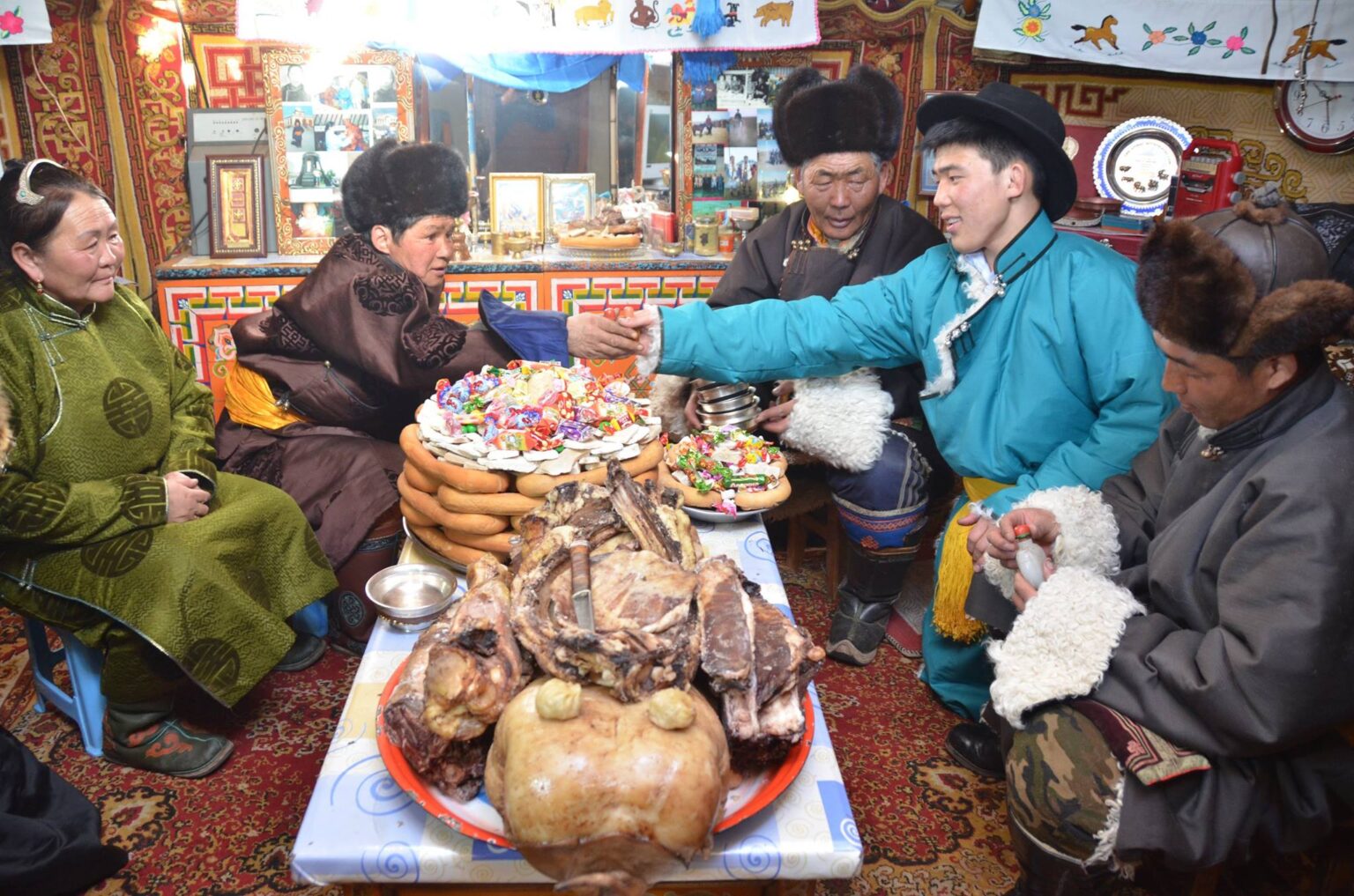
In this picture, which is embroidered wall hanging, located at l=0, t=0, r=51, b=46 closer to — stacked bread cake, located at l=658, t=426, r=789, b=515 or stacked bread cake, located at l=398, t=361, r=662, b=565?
stacked bread cake, located at l=398, t=361, r=662, b=565

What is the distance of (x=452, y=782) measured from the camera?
1665mm

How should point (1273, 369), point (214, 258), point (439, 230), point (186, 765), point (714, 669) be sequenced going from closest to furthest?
1. point (714, 669)
2. point (1273, 369)
3. point (186, 765)
4. point (439, 230)
5. point (214, 258)

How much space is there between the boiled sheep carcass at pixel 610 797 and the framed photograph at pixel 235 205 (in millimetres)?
4416

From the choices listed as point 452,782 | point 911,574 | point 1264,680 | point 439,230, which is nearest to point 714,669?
point 452,782

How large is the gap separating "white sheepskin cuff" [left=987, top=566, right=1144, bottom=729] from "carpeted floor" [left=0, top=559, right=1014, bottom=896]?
0.67 m

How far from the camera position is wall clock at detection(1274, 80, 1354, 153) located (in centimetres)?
550

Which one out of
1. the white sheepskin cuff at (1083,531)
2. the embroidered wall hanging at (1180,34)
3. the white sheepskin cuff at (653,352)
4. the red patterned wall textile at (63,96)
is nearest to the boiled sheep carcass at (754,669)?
the white sheepskin cuff at (1083,531)

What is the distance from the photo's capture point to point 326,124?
5125 mm

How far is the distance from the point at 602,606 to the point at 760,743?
1.18 feet

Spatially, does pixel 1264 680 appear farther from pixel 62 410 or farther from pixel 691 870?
pixel 62 410

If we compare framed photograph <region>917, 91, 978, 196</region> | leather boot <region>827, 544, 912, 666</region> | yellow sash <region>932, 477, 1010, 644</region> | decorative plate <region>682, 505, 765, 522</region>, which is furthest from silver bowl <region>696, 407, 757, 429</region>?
framed photograph <region>917, 91, 978, 196</region>

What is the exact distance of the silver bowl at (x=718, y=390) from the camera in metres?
3.60

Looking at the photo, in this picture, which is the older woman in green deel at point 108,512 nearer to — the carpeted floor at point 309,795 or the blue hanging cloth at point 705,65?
the carpeted floor at point 309,795

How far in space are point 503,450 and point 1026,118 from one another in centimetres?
171
